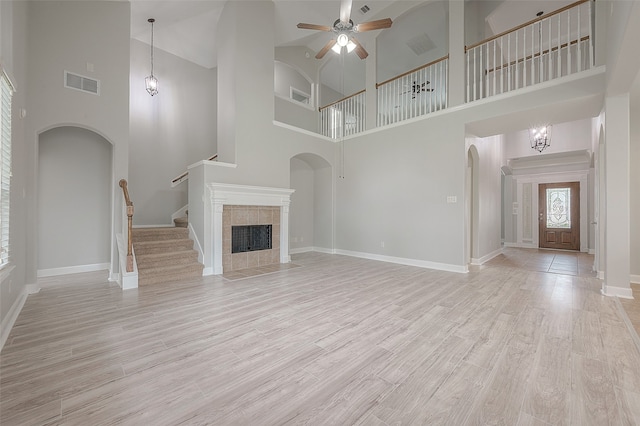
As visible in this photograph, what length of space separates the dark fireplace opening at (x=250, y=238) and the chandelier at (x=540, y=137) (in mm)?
7386

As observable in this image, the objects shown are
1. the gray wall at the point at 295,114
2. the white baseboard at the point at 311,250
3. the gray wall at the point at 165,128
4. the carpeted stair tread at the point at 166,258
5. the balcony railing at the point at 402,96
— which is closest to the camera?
the carpeted stair tread at the point at 166,258

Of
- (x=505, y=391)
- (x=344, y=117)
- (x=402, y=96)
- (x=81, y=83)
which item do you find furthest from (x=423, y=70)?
(x=81, y=83)

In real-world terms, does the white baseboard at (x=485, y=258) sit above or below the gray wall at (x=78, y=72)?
below

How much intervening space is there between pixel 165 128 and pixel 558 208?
1250 cm

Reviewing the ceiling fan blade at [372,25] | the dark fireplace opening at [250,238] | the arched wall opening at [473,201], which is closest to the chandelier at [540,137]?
the arched wall opening at [473,201]

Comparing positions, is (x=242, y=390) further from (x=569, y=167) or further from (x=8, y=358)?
(x=569, y=167)

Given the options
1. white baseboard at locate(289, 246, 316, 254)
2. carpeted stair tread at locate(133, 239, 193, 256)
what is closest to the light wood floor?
carpeted stair tread at locate(133, 239, 193, 256)

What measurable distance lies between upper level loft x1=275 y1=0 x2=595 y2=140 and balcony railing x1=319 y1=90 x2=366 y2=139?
0.03m

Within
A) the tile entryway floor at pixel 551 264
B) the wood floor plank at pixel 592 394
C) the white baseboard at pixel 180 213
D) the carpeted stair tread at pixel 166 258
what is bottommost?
the tile entryway floor at pixel 551 264

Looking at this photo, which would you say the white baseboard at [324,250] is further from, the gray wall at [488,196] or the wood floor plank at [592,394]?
the wood floor plank at [592,394]

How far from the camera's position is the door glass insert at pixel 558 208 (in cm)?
877

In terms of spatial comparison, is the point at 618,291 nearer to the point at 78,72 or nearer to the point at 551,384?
the point at 551,384

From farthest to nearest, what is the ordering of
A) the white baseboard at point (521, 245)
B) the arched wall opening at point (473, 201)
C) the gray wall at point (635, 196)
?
1. the white baseboard at point (521, 245)
2. the arched wall opening at point (473, 201)
3. the gray wall at point (635, 196)

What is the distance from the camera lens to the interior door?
859cm
